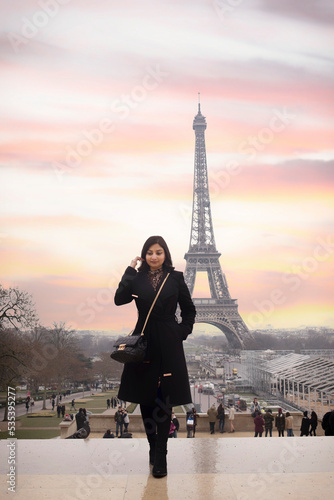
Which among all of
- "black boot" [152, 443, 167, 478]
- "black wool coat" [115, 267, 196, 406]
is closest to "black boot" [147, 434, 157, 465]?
"black boot" [152, 443, 167, 478]

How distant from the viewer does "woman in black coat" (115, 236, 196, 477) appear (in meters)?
4.89

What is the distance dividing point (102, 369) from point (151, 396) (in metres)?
51.0

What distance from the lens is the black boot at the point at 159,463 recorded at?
15.4 feet

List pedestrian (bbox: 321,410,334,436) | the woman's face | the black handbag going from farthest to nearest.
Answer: pedestrian (bbox: 321,410,334,436) < the woman's face < the black handbag

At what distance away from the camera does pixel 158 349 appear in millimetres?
4973

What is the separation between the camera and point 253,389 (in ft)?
139

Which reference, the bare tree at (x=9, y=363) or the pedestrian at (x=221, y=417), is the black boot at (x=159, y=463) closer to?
the pedestrian at (x=221, y=417)

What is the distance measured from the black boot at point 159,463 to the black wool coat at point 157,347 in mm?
398

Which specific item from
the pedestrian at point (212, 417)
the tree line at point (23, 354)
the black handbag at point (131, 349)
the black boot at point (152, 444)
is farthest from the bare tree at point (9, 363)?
the black handbag at point (131, 349)

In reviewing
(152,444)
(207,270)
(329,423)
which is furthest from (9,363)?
(207,270)

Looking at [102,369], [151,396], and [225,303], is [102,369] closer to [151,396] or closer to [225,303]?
[225,303]

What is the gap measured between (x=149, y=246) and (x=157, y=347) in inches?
39.7

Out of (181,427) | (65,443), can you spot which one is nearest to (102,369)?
(181,427)

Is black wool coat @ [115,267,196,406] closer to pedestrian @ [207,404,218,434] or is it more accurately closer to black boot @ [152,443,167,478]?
black boot @ [152,443,167,478]
